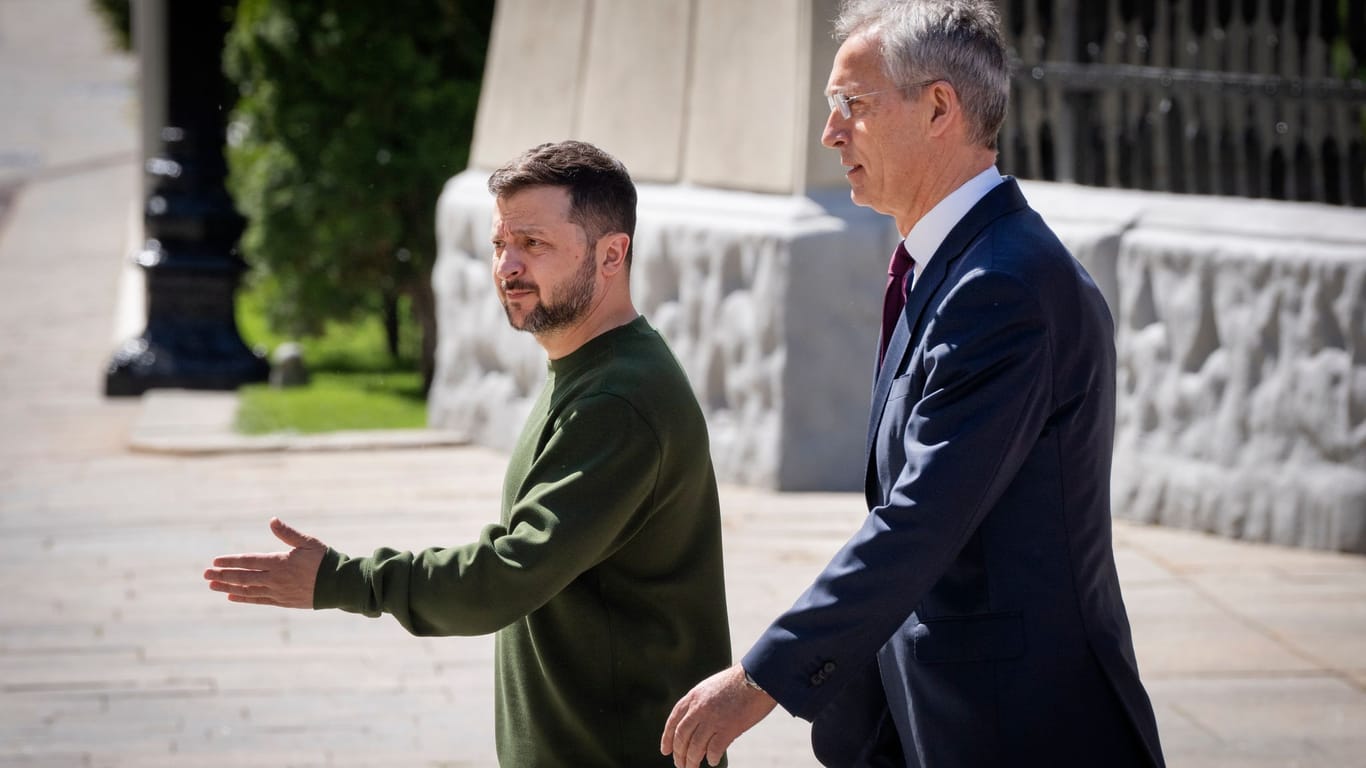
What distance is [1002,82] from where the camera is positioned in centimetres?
274

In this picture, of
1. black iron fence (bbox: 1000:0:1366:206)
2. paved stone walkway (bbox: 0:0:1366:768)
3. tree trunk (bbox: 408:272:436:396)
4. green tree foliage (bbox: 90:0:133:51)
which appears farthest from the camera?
green tree foliage (bbox: 90:0:133:51)

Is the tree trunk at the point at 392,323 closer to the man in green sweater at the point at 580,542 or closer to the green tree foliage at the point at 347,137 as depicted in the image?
the green tree foliage at the point at 347,137

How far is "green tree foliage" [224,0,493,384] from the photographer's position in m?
13.3

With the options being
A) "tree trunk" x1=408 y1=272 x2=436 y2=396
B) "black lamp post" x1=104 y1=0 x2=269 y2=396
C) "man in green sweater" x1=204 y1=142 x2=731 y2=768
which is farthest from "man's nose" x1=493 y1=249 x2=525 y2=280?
"tree trunk" x1=408 y1=272 x2=436 y2=396

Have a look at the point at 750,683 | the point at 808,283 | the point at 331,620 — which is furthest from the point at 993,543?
the point at 808,283

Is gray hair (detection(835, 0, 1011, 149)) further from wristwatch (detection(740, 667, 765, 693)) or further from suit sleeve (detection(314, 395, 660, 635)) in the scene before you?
wristwatch (detection(740, 667, 765, 693))

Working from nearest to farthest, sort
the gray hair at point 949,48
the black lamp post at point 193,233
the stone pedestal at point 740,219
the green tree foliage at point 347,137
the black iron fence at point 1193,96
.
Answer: the gray hair at point 949,48 < the black iron fence at point 1193,96 < the stone pedestal at point 740,219 < the black lamp post at point 193,233 < the green tree foliage at point 347,137

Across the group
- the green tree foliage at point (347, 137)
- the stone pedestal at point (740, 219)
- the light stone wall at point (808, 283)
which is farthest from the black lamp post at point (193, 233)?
the stone pedestal at point (740, 219)

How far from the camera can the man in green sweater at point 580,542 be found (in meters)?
2.71

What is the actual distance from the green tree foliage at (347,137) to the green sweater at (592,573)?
10.7 meters

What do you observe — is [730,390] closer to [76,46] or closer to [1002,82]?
[1002,82]

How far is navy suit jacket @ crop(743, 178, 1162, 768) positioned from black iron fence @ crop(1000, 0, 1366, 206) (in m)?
5.18

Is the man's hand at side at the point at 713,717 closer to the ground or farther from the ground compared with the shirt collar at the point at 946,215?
closer to the ground

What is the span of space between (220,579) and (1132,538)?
5043mm
